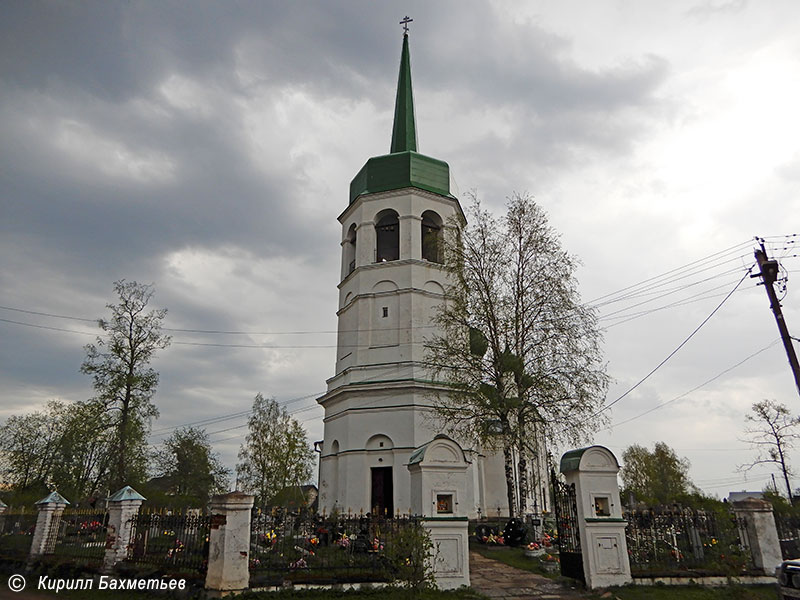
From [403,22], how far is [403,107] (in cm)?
632

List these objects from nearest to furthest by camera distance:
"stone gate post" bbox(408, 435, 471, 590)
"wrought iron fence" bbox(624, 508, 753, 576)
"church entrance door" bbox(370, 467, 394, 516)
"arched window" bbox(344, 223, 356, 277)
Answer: "stone gate post" bbox(408, 435, 471, 590) < "wrought iron fence" bbox(624, 508, 753, 576) < "church entrance door" bbox(370, 467, 394, 516) < "arched window" bbox(344, 223, 356, 277)

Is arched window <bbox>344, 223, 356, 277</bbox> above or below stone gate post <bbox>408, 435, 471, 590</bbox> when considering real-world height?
above

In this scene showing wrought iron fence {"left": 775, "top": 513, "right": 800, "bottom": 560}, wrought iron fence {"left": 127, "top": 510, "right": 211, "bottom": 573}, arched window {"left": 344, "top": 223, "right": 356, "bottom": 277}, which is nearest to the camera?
wrought iron fence {"left": 127, "top": 510, "right": 211, "bottom": 573}

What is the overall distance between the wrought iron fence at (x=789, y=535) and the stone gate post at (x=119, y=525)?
14.8 metres

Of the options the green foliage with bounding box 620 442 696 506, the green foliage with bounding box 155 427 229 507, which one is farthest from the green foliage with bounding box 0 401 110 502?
the green foliage with bounding box 620 442 696 506

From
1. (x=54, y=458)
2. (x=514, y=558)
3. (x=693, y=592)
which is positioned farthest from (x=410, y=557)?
(x=54, y=458)

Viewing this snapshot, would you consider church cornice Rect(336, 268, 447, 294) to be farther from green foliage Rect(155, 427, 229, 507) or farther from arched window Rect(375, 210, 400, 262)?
green foliage Rect(155, 427, 229, 507)

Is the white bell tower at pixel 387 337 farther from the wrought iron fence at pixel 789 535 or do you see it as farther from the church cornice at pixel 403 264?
the wrought iron fence at pixel 789 535

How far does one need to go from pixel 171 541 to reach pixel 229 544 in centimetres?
280

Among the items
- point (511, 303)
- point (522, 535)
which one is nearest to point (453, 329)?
point (511, 303)

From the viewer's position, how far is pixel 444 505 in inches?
467

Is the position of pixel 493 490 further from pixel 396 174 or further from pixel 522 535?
pixel 396 174

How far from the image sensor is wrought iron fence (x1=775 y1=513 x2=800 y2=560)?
41.5ft

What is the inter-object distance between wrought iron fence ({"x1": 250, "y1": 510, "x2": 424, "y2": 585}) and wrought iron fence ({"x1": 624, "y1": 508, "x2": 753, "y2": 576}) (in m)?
5.26
